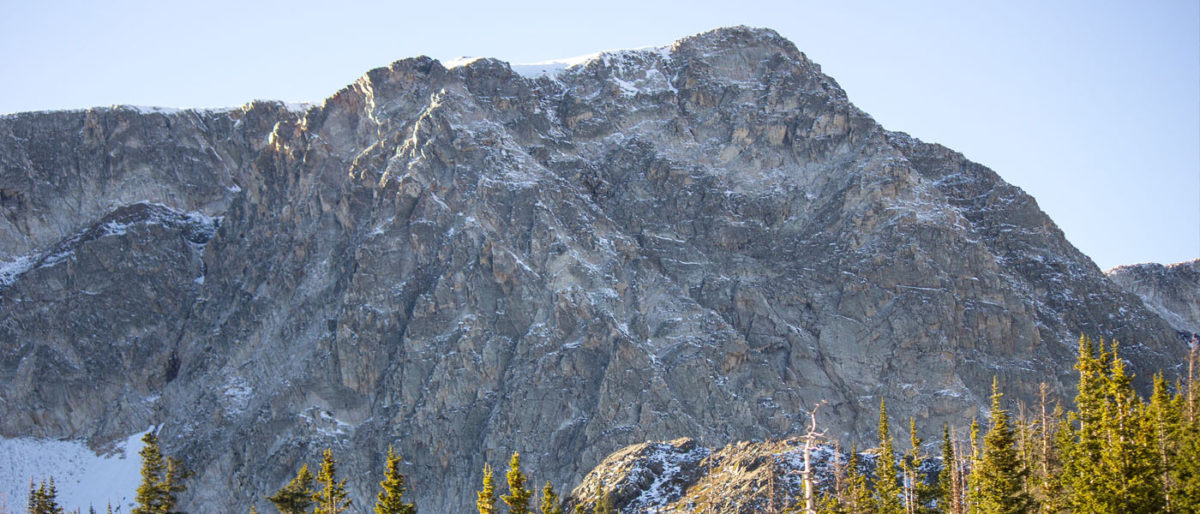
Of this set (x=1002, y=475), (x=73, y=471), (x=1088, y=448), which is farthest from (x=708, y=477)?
(x=73, y=471)

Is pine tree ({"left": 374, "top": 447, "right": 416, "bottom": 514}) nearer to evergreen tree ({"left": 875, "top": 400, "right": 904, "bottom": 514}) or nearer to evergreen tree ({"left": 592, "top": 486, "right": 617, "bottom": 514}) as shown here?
evergreen tree ({"left": 592, "top": 486, "right": 617, "bottom": 514})

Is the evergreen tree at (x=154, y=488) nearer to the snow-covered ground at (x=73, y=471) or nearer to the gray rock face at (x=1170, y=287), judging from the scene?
the snow-covered ground at (x=73, y=471)

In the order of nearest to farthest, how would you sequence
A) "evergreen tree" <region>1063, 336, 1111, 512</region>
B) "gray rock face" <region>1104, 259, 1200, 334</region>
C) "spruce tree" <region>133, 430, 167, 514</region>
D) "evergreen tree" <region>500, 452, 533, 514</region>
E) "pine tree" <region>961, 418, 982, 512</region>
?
"evergreen tree" <region>1063, 336, 1111, 512</region>, "evergreen tree" <region>500, 452, 533, 514</region>, "pine tree" <region>961, 418, 982, 512</region>, "spruce tree" <region>133, 430, 167, 514</region>, "gray rock face" <region>1104, 259, 1200, 334</region>

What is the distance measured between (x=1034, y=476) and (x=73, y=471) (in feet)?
409

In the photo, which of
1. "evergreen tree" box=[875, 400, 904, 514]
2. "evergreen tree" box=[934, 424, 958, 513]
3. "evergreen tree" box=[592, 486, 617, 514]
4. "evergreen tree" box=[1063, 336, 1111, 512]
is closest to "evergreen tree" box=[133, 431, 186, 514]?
"evergreen tree" box=[592, 486, 617, 514]

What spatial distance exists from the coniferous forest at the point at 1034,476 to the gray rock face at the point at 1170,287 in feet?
324

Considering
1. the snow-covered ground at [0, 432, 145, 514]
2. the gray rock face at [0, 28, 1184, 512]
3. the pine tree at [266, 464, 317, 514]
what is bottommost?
the pine tree at [266, 464, 317, 514]

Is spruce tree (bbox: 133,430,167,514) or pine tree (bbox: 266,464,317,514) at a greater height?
spruce tree (bbox: 133,430,167,514)

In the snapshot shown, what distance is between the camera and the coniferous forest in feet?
198

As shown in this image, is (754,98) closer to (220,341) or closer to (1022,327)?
(1022,327)

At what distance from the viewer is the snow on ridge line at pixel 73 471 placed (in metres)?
160

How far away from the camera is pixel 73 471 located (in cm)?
16475

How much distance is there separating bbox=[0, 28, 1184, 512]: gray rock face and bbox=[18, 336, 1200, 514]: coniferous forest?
52340 millimetres

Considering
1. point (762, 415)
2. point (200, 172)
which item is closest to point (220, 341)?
point (200, 172)
